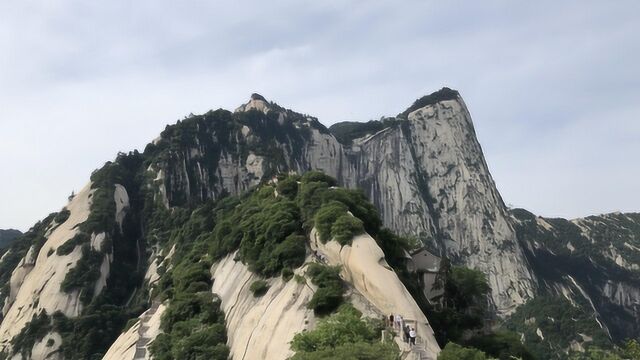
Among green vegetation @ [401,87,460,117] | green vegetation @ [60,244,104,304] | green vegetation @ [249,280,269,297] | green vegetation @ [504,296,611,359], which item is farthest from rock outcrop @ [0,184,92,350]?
green vegetation @ [401,87,460,117]

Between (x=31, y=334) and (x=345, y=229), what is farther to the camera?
(x=31, y=334)

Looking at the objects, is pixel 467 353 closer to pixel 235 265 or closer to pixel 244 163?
pixel 235 265

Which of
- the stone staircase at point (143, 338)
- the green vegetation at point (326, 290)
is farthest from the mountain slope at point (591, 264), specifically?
the green vegetation at point (326, 290)

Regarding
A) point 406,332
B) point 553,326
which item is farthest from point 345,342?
point 553,326

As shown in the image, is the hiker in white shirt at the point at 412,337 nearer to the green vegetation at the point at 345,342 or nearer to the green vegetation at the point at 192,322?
the green vegetation at the point at 345,342

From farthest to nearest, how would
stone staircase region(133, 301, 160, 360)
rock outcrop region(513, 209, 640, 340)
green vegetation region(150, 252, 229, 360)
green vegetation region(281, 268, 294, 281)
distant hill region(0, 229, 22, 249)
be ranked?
distant hill region(0, 229, 22, 249)
rock outcrop region(513, 209, 640, 340)
stone staircase region(133, 301, 160, 360)
green vegetation region(281, 268, 294, 281)
green vegetation region(150, 252, 229, 360)

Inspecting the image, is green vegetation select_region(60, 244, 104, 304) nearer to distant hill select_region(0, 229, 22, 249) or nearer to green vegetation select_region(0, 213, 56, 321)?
green vegetation select_region(0, 213, 56, 321)

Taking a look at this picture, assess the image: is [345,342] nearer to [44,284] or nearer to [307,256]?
[307,256]
